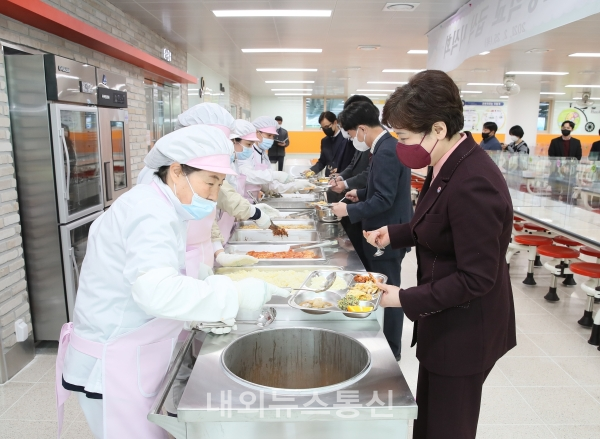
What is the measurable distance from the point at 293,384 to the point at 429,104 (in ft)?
3.72

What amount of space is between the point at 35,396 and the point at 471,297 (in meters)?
2.83

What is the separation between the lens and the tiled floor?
269 cm

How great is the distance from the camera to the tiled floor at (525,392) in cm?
269

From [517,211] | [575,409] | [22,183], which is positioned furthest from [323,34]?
[575,409]

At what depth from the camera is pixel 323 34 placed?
7.26 m

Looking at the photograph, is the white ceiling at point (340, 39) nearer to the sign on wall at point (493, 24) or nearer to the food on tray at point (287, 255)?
the sign on wall at point (493, 24)

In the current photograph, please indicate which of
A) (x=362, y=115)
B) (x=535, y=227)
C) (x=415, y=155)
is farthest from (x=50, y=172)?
(x=535, y=227)

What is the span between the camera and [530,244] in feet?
16.7

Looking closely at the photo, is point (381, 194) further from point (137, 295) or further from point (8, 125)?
point (8, 125)

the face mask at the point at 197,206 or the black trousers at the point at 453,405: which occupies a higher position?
the face mask at the point at 197,206

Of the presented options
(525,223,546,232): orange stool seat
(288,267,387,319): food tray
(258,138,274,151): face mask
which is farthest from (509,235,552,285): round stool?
(288,267,387,319): food tray

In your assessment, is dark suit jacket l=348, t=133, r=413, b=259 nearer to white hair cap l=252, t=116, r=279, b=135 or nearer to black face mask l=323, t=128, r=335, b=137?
white hair cap l=252, t=116, r=279, b=135

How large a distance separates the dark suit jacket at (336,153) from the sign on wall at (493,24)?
1590mm

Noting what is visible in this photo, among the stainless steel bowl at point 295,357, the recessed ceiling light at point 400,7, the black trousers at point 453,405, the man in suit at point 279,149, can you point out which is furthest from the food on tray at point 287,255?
the man in suit at point 279,149
